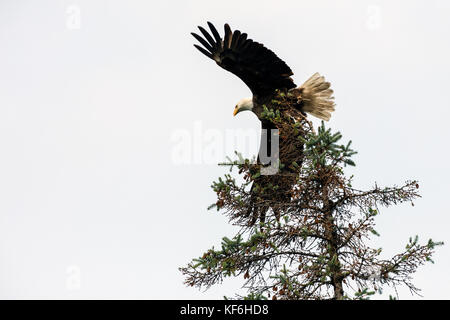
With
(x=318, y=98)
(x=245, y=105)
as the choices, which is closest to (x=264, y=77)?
(x=245, y=105)

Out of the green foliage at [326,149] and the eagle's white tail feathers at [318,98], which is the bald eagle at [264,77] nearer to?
the eagle's white tail feathers at [318,98]

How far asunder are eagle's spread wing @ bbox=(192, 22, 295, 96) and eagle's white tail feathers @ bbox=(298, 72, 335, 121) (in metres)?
0.52

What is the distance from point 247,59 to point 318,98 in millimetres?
1492

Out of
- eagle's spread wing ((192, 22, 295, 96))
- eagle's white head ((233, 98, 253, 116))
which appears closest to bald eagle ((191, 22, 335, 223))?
eagle's spread wing ((192, 22, 295, 96))

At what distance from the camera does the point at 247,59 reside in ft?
26.5

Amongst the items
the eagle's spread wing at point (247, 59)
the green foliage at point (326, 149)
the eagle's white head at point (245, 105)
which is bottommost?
the green foliage at point (326, 149)

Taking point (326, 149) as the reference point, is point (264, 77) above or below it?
above

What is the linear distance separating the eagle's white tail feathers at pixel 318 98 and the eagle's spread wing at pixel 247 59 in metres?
0.52

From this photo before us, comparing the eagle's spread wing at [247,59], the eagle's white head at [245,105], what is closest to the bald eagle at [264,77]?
the eagle's spread wing at [247,59]

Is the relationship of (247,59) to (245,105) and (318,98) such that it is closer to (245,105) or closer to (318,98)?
(245,105)

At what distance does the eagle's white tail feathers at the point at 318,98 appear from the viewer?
860 cm
